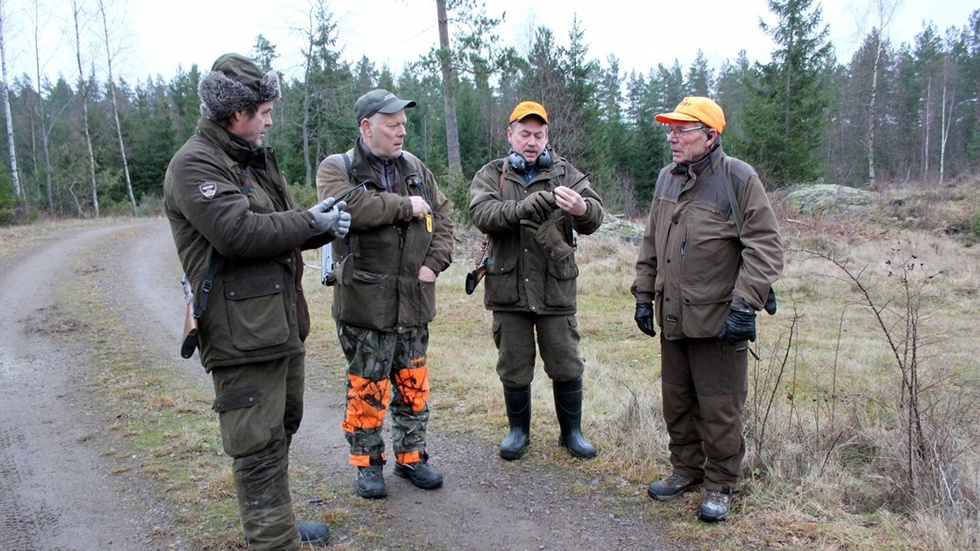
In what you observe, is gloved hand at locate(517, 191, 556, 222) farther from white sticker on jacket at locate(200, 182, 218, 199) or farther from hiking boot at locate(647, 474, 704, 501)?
white sticker on jacket at locate(200, 182, 218, 199)

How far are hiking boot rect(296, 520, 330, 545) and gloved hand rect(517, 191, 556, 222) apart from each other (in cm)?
197

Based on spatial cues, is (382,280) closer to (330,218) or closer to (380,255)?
(380,255)

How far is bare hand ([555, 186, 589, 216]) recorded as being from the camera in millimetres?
3688

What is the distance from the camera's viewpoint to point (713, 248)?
3273 millimetres

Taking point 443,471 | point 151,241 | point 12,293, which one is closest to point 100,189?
point 151,241

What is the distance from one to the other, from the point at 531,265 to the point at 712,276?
1.13m

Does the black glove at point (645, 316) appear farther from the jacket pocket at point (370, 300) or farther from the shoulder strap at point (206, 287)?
the shoulder strap at point (206, 287)

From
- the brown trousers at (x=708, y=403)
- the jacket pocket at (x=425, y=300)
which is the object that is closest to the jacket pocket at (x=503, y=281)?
the jacket pocket at (x=425, y=300)

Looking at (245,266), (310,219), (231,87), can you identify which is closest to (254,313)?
(245,266)

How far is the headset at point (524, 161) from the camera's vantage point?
13.3ft

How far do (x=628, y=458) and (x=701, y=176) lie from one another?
5.89 ft

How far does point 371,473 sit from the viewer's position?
3709mm

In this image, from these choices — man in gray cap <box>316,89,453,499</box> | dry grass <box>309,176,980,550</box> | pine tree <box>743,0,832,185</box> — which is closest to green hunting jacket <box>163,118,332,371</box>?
man in gray cap <box>316,89,453,499</box>

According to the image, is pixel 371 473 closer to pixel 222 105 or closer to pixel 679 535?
pixel 679 535
